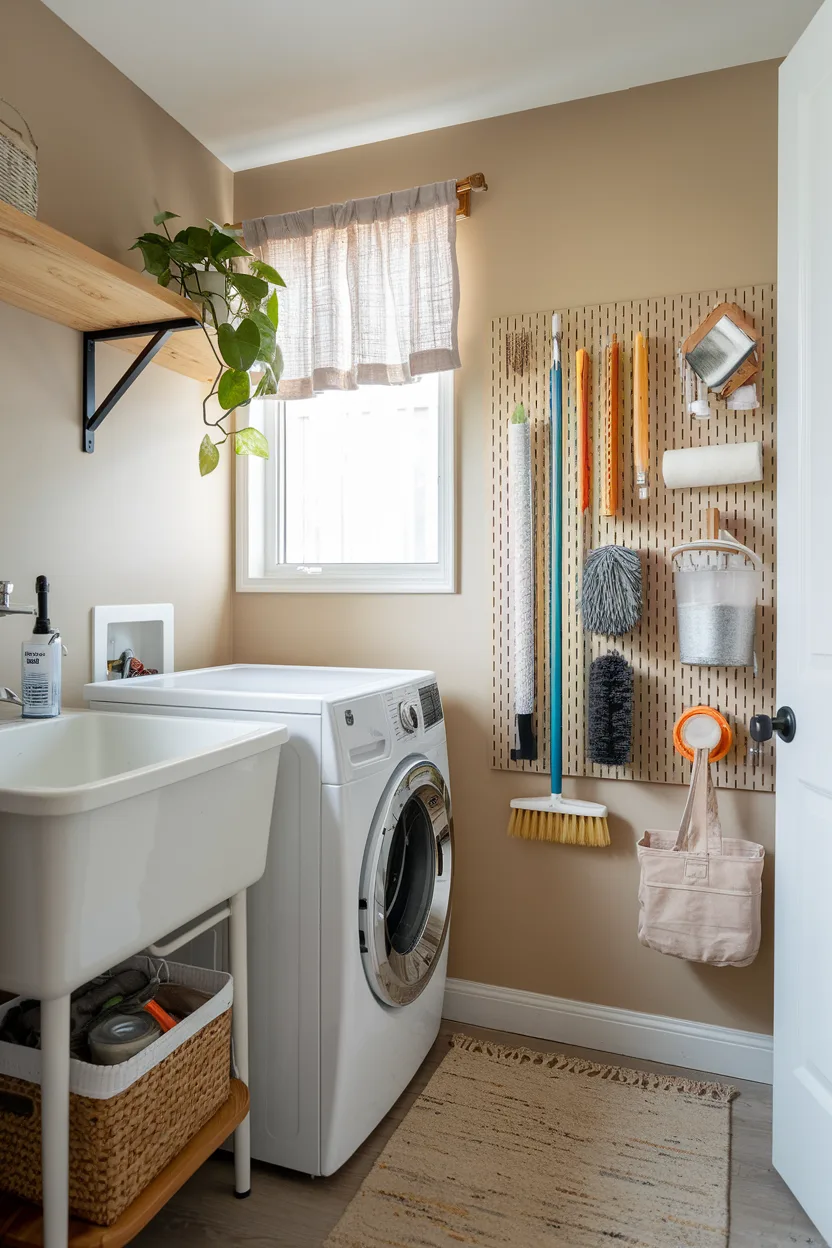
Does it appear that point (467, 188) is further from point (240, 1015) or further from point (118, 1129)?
point (118, 1129)

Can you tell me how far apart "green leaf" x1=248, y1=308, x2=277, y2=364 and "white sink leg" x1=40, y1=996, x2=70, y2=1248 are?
4.52 feet

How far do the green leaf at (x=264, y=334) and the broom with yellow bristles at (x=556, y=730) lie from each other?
2.32 feet

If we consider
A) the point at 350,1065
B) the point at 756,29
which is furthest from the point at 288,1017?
the point at 756,29

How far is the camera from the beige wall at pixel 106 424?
1.73 metres

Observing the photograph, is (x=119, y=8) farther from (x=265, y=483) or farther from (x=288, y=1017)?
(x=288, y=1017)

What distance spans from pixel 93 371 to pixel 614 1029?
6.77 ft

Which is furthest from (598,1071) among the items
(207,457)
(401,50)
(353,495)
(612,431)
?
(401,50)

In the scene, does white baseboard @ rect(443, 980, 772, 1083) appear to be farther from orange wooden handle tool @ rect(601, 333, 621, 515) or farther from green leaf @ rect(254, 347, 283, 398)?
green leaf @ rect(254, 347, 283, 398)

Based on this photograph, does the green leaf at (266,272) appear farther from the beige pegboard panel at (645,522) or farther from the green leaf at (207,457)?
the beige pegboard panel at (645,522)

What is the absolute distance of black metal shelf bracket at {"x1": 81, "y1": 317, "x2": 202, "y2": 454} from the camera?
74.4 inches

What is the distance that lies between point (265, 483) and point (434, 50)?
4.03 feet

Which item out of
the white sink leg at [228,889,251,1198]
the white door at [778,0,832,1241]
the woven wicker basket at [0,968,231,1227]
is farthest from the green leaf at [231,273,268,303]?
the woven wicker basket at [0,968,231,1227]

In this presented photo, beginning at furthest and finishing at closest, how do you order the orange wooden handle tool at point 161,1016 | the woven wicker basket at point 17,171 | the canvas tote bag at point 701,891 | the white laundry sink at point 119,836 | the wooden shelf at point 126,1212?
the canvas tote bag at point 701,891 → the woven wicker basket at point 17,171 → the orange wooden handle tool at point 161,1016 → the wooden shelf at point 126,1212 → the white laundry sink at point 119,836

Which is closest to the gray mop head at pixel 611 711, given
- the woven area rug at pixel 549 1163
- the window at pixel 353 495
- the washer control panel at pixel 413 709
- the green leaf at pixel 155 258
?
the washer control panel at pixel 413 709
